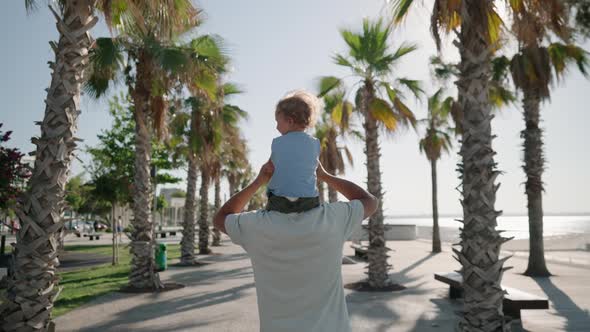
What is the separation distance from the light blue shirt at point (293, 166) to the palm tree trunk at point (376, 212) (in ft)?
35.4

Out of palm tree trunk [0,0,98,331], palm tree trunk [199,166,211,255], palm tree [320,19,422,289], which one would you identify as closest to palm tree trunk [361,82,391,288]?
palm tree [320,19,422,289]

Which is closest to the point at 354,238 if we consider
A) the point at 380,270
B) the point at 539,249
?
the point at 539,249

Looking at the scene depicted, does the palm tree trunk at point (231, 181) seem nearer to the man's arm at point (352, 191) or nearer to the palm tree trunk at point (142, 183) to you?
the palm tree trunk at point (142, 183)

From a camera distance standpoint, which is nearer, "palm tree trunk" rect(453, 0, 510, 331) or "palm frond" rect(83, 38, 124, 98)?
"palm tree trunk" rect(453, 0, 510, 331)

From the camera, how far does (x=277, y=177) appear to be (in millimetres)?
1789

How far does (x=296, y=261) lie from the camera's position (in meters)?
1.79

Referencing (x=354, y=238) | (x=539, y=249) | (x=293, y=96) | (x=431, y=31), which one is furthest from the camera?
(x=354, y=238)

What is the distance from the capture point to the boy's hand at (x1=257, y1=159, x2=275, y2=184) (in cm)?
181

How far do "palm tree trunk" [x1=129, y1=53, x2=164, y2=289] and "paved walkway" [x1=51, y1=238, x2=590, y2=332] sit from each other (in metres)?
1.19

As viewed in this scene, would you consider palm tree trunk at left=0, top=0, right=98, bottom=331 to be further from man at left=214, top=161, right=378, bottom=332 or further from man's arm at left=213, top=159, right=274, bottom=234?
man at left=214, top=161, right=378, bottom=332

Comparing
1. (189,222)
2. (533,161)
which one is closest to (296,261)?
(533,161)

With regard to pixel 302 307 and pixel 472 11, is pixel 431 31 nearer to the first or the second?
pixel 472 11

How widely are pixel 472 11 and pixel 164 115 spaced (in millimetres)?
9098

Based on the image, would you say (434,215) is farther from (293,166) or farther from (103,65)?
(293,166)
